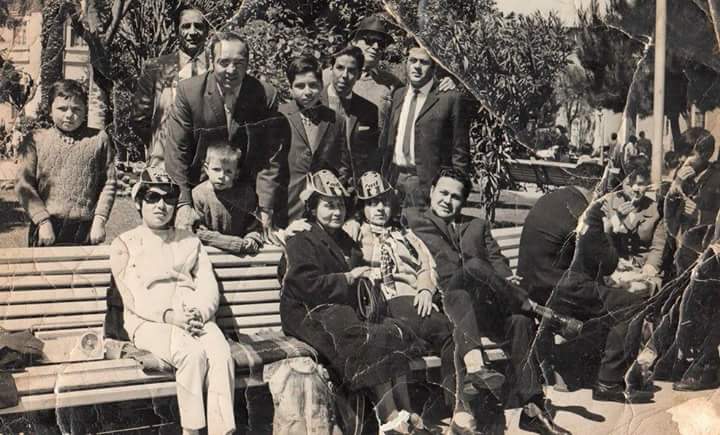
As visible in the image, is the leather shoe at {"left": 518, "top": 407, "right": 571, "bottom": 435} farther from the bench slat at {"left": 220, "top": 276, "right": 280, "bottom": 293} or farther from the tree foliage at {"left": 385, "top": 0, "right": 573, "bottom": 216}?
the bench slat at {"left": 220, "top": 276, "right": 280, "bottom": 293}

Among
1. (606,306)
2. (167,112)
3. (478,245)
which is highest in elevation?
(167,112)

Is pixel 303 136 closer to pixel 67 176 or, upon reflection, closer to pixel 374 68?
pixel 374 68

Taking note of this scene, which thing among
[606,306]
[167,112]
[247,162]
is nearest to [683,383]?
[606,306]

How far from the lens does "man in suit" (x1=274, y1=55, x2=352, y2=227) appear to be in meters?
3.60

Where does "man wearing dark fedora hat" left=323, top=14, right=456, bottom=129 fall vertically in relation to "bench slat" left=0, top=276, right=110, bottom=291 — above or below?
above

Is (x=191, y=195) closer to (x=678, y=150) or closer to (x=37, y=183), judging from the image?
(x=37, y=183)

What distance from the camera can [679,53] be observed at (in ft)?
12.9

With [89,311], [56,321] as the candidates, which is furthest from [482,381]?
[56,321]

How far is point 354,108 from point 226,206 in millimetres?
579

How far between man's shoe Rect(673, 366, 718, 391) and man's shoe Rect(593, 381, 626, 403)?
0.25 meters

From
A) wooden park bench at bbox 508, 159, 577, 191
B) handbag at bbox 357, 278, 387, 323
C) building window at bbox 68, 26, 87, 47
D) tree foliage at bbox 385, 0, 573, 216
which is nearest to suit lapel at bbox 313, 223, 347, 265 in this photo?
handbag at bbox 357, 278, 387, 323

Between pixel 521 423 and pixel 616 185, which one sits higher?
pixel 616 185

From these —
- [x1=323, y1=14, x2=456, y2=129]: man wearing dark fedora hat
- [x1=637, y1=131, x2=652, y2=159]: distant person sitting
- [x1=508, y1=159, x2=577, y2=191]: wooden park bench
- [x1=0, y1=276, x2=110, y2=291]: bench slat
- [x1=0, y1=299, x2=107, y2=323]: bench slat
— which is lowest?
[x1=0, y1=299, x2=107, y2=323]: bench slat

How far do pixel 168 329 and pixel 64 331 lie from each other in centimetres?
36
